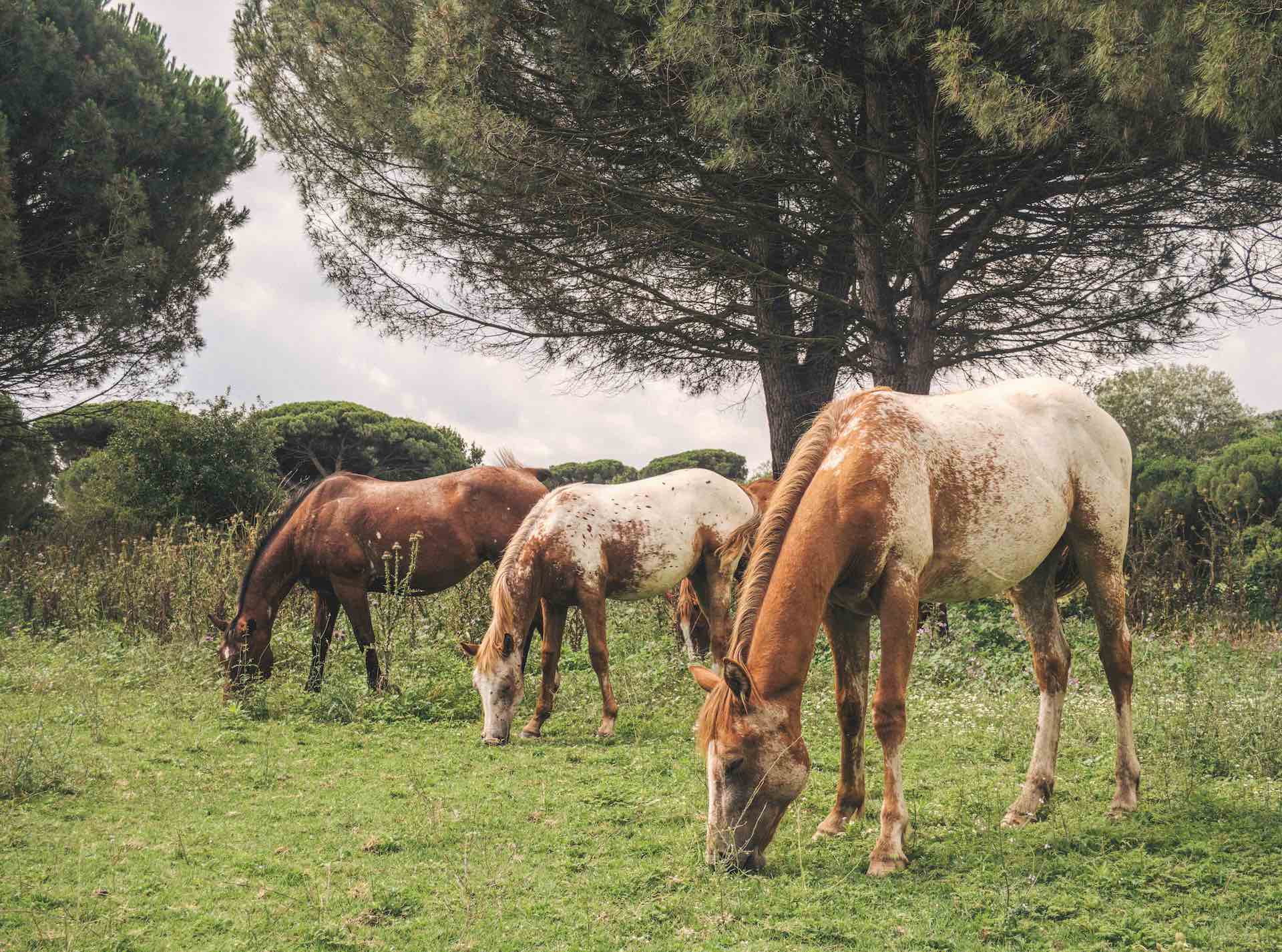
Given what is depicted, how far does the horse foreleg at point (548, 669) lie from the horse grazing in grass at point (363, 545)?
1.48 metres

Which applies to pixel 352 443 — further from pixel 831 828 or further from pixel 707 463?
pixel 831 828

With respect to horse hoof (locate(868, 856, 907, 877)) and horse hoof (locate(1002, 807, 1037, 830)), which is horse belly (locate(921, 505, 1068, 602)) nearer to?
horse hoof (locate(1002, 807, 1037, 830))

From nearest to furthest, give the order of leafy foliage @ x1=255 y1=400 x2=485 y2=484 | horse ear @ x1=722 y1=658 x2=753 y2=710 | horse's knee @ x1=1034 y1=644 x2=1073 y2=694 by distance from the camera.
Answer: horse ear @ x1=722 y1=658 x2=753 y2=710
horse's knee @ x1=1034 y1=644 x2=1073 y2=694
leafy foliage @ x1=255 y1=400 x2=485 y2=484

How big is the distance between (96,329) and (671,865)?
18.7 metres

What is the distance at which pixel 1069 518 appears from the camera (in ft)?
15.6

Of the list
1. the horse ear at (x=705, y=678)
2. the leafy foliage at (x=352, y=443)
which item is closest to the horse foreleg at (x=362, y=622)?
the horse ear at (x=705, y=678)

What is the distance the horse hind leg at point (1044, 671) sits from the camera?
4582 millimetres

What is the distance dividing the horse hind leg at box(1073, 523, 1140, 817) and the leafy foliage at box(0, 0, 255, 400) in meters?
17.9

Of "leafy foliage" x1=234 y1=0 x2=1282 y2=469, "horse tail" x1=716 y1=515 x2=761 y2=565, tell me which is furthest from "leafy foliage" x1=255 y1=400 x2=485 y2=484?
"horse tail" x1=716 y1=515 x2=761 y2=565

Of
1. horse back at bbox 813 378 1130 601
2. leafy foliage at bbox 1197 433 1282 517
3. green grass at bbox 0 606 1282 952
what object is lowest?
green grass at bbox 0 606 1282 952

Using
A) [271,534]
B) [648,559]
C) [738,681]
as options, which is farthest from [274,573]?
[738,681]

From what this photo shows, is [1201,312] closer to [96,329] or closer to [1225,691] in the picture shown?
[1225,691]

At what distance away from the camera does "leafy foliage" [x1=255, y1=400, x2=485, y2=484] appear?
78.3ft

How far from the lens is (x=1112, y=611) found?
4.72 m
